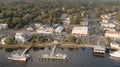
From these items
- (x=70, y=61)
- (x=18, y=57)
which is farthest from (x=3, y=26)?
(x=70, y=61)

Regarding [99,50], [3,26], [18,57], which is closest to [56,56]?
[18,57]

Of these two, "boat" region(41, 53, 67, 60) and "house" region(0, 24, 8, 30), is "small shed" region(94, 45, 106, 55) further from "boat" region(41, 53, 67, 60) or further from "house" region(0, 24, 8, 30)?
"house" region(0, 24, 8, 30)

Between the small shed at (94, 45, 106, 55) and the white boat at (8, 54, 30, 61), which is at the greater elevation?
the white boat at (8, 54, 30, 61)

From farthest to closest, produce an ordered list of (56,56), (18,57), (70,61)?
(56,56) → (70,61) → (18,57)

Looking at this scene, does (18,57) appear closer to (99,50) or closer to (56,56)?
(56,56)

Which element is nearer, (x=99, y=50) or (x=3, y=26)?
(x=99, y=50)

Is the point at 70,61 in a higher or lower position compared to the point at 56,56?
lower

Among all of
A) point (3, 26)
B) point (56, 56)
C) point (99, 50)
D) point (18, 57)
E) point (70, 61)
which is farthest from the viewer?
point (3, 26)

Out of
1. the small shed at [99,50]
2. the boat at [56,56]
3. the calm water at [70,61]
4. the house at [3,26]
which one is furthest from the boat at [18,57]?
the house at [3,26]

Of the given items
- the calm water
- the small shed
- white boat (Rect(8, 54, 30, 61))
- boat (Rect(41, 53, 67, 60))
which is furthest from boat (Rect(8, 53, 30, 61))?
the small shed

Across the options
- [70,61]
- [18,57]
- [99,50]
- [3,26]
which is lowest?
[70,61]
